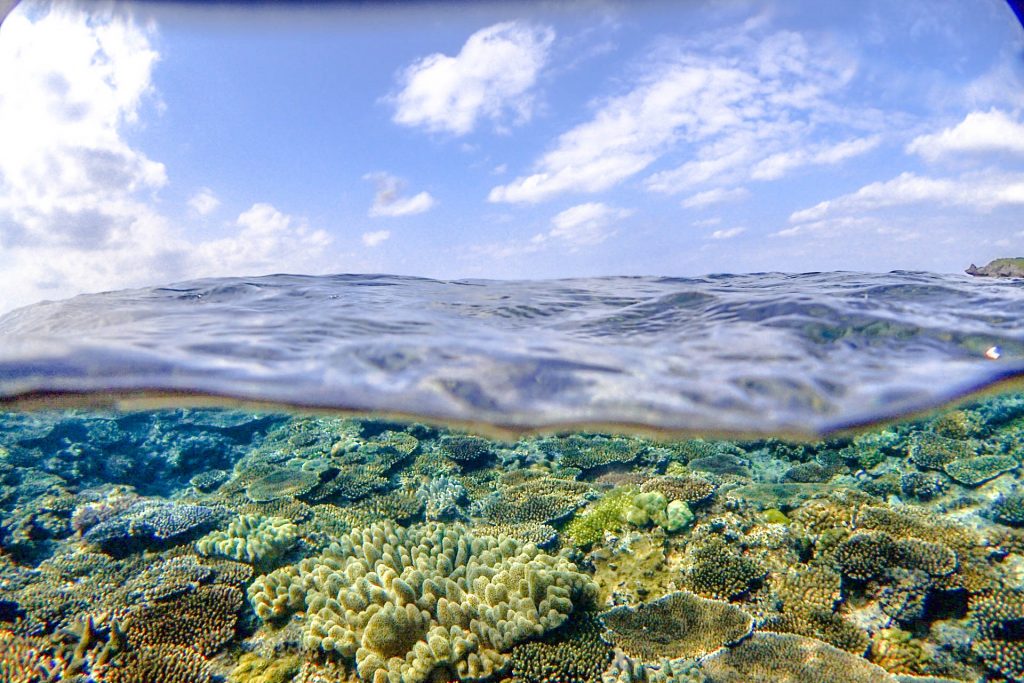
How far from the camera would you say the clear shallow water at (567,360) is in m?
6.07

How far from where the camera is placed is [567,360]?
624 cm

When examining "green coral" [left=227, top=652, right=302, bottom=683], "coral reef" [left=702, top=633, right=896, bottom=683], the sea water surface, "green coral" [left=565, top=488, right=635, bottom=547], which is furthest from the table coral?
"green coral" [left=227, top=652, right=302, bottom=683]

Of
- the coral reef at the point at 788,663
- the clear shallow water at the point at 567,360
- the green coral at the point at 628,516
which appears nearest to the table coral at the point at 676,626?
the coral reef at the point at 788,663

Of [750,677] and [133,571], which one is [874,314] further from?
[133,571]

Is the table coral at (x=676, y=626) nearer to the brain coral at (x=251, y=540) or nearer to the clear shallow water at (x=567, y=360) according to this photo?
the clear shallow water at (x=567, y=360)

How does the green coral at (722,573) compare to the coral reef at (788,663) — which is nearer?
the coral reef at (788,663)

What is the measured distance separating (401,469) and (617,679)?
24.4ft

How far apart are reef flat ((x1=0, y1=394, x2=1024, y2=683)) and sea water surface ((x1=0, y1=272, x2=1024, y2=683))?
0.04 meters

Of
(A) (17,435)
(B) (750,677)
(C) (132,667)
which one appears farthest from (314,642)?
(A) (17,435)

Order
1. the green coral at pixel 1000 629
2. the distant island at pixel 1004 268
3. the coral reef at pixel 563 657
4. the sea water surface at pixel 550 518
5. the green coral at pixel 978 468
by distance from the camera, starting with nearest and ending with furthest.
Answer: the coral reef at pixel 563 657 < the green coral at pixel 1000 629 < the sea water surface at pixel 550 518 < the green coral at pixel 978 468 < the distant island at pixel 1004 268

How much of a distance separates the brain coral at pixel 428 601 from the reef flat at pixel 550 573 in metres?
0.03

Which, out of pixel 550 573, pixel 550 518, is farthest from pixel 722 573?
pixel 550 518

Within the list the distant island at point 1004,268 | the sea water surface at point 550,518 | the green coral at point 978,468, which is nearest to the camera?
the sea water surface at point 550,518

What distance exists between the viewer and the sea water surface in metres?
5.37
